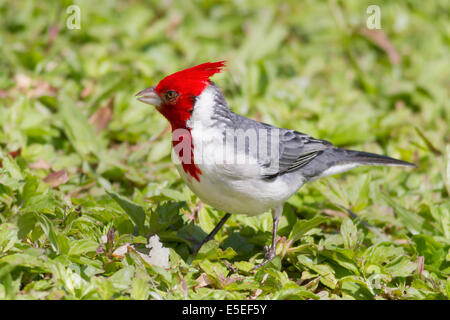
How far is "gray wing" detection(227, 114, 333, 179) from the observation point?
3.95 metres

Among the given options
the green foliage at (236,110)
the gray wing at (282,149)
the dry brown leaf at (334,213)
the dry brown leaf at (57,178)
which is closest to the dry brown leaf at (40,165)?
the green foliage at (236,110)

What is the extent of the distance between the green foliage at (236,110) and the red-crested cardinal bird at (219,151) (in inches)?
13.7

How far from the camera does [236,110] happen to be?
6.02 metres

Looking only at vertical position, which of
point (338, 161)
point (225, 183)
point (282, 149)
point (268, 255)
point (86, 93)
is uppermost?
point (86, 93)

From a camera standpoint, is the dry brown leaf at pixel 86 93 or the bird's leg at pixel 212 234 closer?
the bird's leg at pixel 212 234

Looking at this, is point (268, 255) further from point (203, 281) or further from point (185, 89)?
point (185, 89)

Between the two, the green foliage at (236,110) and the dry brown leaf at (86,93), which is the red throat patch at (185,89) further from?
the dry brown leaf at (86,93)

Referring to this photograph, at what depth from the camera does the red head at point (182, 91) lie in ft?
12.5

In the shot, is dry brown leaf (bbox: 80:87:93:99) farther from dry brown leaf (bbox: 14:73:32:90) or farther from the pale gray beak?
the pale gray beak

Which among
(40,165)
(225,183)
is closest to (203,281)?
(225,183)

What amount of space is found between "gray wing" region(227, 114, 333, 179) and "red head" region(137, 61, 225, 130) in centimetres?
36

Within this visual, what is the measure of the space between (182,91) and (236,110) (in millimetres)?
2246

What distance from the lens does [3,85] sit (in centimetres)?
550

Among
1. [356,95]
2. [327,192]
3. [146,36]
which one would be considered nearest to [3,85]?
[146,36]
